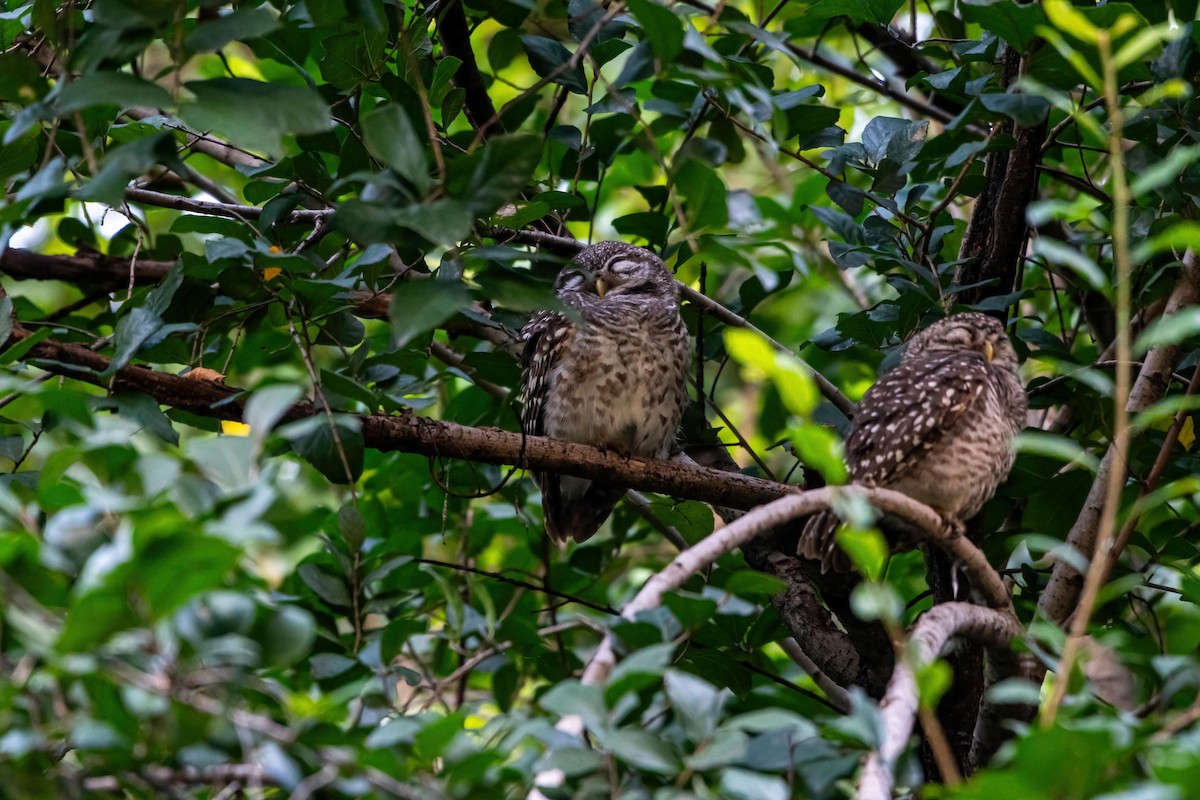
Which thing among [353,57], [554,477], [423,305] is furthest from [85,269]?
[423,305]

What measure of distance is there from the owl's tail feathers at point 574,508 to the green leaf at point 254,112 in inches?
105

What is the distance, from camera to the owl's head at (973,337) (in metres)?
3.92

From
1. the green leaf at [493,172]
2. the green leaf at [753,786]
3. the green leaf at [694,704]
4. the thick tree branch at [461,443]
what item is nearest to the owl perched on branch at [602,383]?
the thick tree branch at [461,443]

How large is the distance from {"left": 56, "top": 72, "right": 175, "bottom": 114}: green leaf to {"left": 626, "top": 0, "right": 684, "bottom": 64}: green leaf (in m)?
0.93

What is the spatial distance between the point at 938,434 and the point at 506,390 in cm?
152

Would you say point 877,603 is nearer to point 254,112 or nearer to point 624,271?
point 254,112

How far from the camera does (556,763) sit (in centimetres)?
180

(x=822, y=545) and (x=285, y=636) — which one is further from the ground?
(x=285, y=636)

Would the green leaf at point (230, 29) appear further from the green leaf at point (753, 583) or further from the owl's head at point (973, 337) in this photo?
the owl's head at point (973, 337)

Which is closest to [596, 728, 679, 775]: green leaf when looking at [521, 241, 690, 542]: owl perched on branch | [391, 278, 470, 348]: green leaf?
[391, 278, 470, 348]: green leaf

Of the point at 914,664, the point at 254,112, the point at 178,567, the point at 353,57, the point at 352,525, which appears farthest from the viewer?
the point at 353,57

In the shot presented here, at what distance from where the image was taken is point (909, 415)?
12.2ft

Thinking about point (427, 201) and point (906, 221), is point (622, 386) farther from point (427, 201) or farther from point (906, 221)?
point (427, 201)

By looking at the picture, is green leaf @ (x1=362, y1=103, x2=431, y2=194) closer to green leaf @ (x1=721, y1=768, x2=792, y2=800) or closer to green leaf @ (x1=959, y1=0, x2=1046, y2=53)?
green leaf @ (x1=721, y1=768, x2=792, y2=800)
